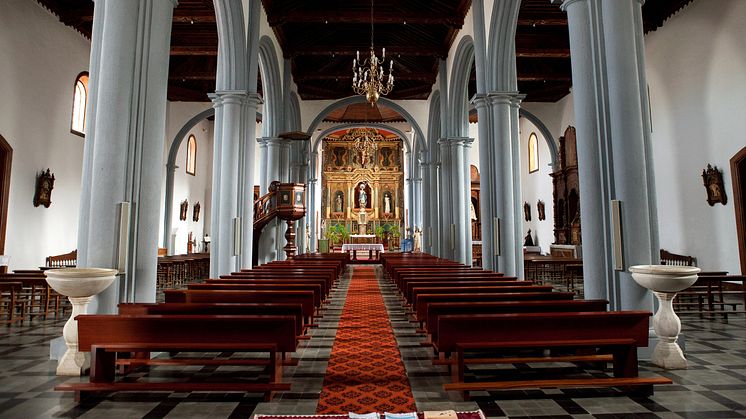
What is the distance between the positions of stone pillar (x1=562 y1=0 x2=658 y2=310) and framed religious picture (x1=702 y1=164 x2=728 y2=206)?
6.49 m

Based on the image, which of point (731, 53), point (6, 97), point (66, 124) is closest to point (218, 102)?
point (6, 97)

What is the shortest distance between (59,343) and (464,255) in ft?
34.9

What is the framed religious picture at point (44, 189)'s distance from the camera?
10875 millimetres

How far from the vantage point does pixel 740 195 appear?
9086 millimetres

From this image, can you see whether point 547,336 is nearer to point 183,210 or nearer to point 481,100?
point 481,100

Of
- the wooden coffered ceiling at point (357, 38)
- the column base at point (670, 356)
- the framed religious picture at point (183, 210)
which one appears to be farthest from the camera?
the framed religious picture at point (183, 210)

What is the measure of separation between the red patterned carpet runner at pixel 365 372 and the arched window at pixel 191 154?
678 inches

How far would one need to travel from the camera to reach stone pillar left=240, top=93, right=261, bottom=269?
9086 mm

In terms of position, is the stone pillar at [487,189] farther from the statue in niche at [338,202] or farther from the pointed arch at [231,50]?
the statue in niche at [338,202]

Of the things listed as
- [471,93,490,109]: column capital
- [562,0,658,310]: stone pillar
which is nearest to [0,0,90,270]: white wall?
[471,93,490,109]: column capital

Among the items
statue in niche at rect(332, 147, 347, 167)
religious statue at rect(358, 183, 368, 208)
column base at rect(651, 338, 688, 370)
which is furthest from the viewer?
statue in niche at rect(332, 147, 347, 167)

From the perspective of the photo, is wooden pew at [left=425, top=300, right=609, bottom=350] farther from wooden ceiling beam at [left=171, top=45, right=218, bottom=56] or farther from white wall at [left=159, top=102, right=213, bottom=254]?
white wall at [left=159, top=102, right=213, bottom=254]

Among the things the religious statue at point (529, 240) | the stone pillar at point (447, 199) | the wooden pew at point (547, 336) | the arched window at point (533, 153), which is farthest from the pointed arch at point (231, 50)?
the religious statue at point (529, 240)

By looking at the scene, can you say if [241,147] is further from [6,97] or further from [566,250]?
[566,250]
